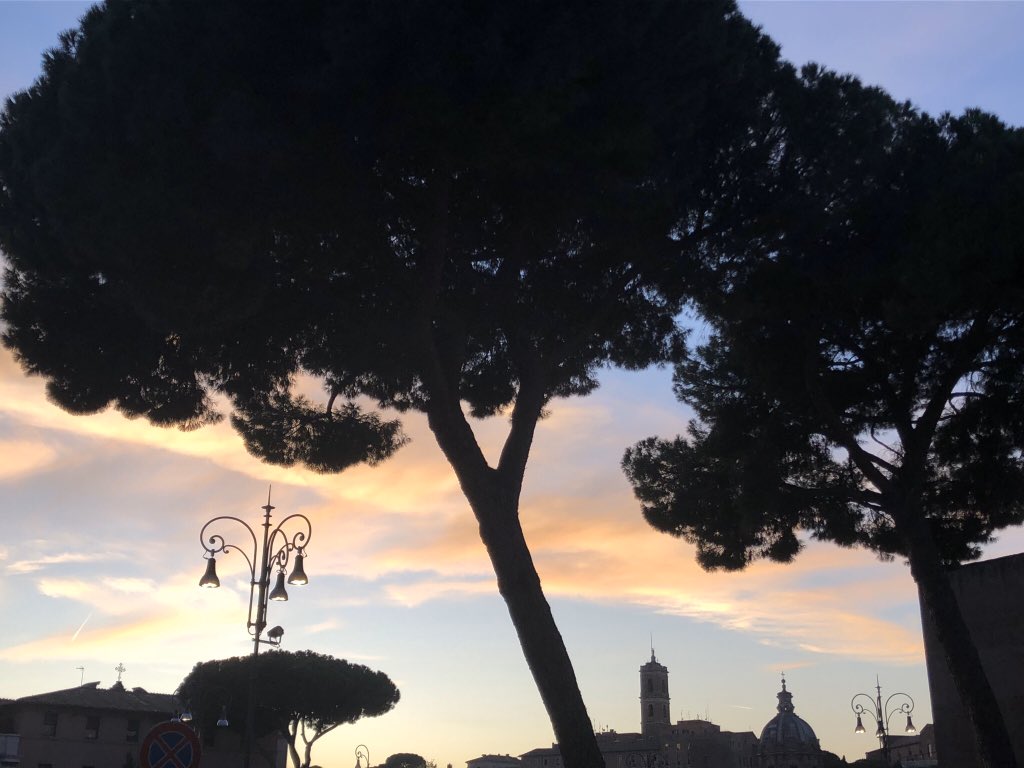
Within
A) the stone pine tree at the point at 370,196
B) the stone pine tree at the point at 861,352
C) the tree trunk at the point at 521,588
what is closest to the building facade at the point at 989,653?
the stone pine tree at the point at 861,352

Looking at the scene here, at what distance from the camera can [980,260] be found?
1063 cm

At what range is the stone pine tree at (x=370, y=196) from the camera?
876cm

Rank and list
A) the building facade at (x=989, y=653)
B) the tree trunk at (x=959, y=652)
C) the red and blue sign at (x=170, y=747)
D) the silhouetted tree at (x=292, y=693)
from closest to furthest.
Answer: the red and blue sign at (x=170, y=747)
the tree trunk at (x=959, y=652)
the building facade at (x=989, y=653)
the silhouetted tree at (x=292, y=693)

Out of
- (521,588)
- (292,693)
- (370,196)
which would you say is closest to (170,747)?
(521,588)

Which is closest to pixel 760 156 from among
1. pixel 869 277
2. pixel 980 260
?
pixel 869 277

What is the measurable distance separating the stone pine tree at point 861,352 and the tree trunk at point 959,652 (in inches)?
0.9

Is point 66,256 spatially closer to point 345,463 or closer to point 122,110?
point 122,110

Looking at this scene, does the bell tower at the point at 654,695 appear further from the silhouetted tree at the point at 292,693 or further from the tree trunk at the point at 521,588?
the tree trunk at the point at 521,588

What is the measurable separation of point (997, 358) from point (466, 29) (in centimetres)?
845

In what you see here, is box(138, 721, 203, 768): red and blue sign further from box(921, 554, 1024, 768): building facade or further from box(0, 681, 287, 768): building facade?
box(0, 681, 287, 768): building facade

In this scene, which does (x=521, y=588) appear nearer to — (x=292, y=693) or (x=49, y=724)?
(x=292, y=693)

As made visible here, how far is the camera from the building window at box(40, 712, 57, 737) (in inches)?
1400

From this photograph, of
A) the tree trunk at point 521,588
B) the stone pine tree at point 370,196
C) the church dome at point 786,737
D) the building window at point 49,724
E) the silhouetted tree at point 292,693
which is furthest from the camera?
the church dome at point 786,737

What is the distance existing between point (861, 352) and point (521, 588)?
22.5 ft
